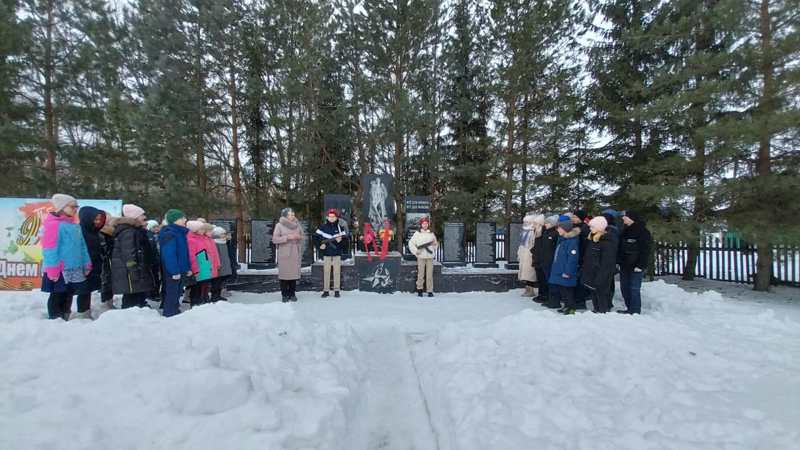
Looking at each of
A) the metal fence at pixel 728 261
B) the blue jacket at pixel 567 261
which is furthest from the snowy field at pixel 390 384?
the metal fence at pixel 728 261

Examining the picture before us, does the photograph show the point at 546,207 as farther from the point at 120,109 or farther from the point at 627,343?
the point at 120,109

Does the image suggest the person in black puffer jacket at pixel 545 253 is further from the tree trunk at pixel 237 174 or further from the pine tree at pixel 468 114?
the tree trunk at pixel 237 174

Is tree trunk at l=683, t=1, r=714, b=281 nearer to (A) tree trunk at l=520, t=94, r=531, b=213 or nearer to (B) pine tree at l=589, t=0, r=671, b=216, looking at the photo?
(B) pine tree at l=589, t=0, r=671, b=216

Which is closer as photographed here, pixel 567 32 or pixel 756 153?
pixel 756 153

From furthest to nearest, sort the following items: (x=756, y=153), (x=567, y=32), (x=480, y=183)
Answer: (x=480, y=183), (x=567, y=32), (x=756, y=153)

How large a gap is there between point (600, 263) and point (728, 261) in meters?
7.19

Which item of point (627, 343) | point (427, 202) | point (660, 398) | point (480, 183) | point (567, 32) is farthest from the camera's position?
point (480, 183)

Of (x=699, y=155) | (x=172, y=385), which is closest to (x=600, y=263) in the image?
(x=699, y=155)

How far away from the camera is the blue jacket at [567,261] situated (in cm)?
613

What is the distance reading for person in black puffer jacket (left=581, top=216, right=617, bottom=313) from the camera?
570 cm

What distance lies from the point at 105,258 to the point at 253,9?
1105 centimetres

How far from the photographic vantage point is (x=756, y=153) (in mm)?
8328

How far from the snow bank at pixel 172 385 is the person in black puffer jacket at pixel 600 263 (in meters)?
4.09

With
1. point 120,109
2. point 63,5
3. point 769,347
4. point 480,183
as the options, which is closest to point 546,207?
point 480,183
